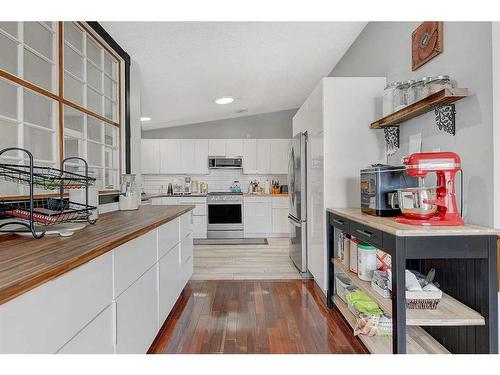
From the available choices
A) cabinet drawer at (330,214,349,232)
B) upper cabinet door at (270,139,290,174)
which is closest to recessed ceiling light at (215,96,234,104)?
upper cabinet door at (270,139,290,174)

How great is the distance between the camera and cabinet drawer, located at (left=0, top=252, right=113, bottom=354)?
2.41ft

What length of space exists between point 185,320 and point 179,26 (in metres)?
2.44

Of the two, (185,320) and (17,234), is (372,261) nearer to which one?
(185,320)

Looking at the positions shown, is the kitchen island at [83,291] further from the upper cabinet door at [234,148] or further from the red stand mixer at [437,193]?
the upper cabinet door at [234,148]

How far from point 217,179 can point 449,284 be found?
5.03 m

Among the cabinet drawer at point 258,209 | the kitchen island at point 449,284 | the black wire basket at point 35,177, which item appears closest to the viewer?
the black wire basket at point 35,177

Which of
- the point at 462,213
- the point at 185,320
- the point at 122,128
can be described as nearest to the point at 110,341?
the point at 185,320

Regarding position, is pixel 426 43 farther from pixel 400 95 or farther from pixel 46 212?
pixel 46 212

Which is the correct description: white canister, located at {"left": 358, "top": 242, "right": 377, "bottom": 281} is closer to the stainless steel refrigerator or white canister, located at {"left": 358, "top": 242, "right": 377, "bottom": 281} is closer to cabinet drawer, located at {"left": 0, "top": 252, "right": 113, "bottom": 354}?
the stainless steel refrigerator

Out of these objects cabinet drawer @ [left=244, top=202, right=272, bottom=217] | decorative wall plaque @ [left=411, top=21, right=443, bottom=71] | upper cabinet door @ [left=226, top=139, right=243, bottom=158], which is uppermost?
decorative wall plaque @ [left=411, top=21, right=443, bottom=71]

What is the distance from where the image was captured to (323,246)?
8.98ft

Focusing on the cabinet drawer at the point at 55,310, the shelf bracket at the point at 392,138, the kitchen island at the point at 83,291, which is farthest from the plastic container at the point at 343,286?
the cabinet drawer at the point at 55,310

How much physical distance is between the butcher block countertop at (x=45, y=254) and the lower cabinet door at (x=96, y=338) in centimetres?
25

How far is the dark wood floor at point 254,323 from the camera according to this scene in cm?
195
